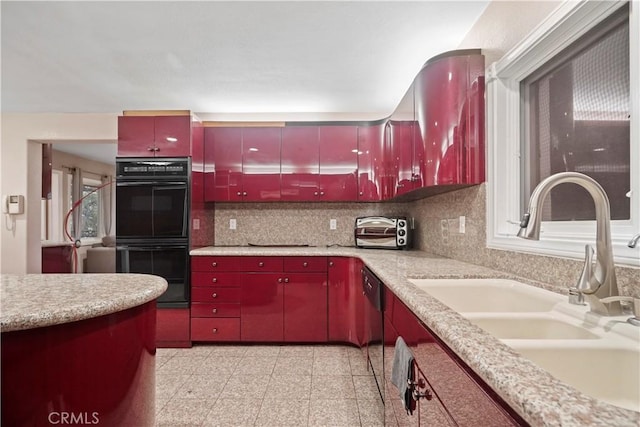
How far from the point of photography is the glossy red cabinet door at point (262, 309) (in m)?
3.06

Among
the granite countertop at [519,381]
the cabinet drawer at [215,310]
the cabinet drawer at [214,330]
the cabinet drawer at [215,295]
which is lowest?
the cabinet drawer at [214,330]

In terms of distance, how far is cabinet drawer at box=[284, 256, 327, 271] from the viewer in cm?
307

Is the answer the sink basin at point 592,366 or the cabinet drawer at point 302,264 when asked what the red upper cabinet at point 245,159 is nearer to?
the cabinet drawer at point 302,264

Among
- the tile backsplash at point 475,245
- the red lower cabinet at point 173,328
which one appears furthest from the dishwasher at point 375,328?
the red lower cabinet at point 173,328

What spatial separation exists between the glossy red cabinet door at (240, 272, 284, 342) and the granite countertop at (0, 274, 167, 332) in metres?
1.61

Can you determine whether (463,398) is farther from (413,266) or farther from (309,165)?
(309,165)

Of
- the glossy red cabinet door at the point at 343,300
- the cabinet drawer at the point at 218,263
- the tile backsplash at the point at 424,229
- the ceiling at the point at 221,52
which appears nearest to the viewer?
the tile backsplash at the point at 424,229

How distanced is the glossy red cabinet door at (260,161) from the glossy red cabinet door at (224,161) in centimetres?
6

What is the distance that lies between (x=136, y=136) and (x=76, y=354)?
2.63 metres

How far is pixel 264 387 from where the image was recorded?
2293 mm

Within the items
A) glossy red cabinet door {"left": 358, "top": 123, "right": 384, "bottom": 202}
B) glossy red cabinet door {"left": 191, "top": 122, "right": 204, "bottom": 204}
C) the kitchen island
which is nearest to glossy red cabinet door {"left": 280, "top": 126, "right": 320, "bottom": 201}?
glossy red cabinet door {"left": 358, "top": 123, "right": 384, "bottom": 202}

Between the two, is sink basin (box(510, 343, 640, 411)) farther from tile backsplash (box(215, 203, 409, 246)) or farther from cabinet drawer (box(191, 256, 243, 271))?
tile backsplash (box(215, 203, 409, 246))

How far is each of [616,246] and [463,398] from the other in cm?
81

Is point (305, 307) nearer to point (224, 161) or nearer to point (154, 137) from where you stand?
point (224, 161)
